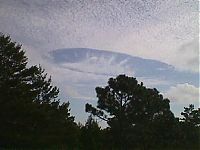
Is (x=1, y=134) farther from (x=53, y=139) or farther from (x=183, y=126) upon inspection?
(x=183, y=126)

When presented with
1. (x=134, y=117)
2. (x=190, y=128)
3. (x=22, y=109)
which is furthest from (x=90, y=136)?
(x=190, y=128)

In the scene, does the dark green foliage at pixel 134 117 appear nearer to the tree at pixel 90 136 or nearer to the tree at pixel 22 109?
the tree at pixel 22 109

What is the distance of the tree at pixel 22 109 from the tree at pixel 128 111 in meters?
9.12

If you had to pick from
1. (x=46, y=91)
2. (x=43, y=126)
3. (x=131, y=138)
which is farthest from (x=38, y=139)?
(x=131, y=138)

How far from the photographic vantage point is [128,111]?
51.2 meters

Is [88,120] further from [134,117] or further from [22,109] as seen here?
[134,117]

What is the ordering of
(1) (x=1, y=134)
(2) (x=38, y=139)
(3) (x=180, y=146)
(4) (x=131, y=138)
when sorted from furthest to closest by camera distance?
(3) (x=180, y=146)
(4) (x=131, y=138)
(2) (x=38, y=139)
(1) (x=1, y=134)

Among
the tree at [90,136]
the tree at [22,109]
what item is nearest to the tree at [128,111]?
the tree at [22,109]

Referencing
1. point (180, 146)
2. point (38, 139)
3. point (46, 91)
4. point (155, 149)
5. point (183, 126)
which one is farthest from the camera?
point (183, 126)

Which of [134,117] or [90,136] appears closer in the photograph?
[90,136]

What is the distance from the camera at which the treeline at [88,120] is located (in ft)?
116

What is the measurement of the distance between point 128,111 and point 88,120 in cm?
2280

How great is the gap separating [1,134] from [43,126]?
4975 mm

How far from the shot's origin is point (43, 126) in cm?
3912
